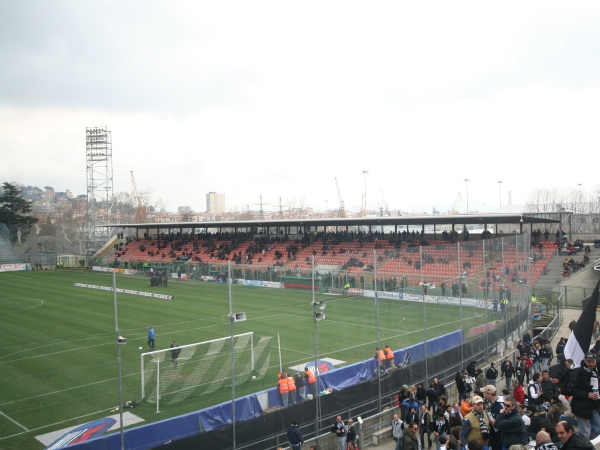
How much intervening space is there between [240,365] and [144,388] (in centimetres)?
355

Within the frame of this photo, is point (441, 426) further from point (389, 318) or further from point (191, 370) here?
point (389, 318)

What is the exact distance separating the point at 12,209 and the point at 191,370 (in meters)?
78.0

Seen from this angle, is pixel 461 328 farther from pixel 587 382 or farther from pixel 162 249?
pixel 162 249

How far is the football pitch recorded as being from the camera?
17.2m

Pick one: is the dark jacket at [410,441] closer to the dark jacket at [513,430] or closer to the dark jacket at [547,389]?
the dark jacket at [547,389]

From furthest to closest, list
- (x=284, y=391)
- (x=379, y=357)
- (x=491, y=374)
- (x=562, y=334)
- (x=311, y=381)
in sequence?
(x=562, y=334)
(x=379, y=357)
(x=491, y=374)
(x=311, y=381)
(x=284, y=391)

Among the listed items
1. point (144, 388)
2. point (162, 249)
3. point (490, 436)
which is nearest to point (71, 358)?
point (144, 388)

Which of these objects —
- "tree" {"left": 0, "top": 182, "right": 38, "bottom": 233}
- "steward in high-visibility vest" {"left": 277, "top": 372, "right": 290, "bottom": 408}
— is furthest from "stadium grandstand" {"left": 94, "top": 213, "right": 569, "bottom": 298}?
"tree" {"left": 0, "top": 182, "right": 38, "bottom": 233}

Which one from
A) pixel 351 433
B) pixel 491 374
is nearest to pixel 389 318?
pixel 491 374

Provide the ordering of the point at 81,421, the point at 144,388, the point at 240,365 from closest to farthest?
1. the point at 81,421
2. the point at 144,388
3. the point at 240,365

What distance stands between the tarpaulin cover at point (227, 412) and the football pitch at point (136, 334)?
239 centimetres

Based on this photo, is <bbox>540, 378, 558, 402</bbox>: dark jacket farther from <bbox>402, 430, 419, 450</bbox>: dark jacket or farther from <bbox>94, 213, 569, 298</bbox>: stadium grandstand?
<bbox>94, 213, 569, 298</bbox>: stadium grandstand

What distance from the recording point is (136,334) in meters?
26.7

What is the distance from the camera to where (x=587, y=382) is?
27.1ft
